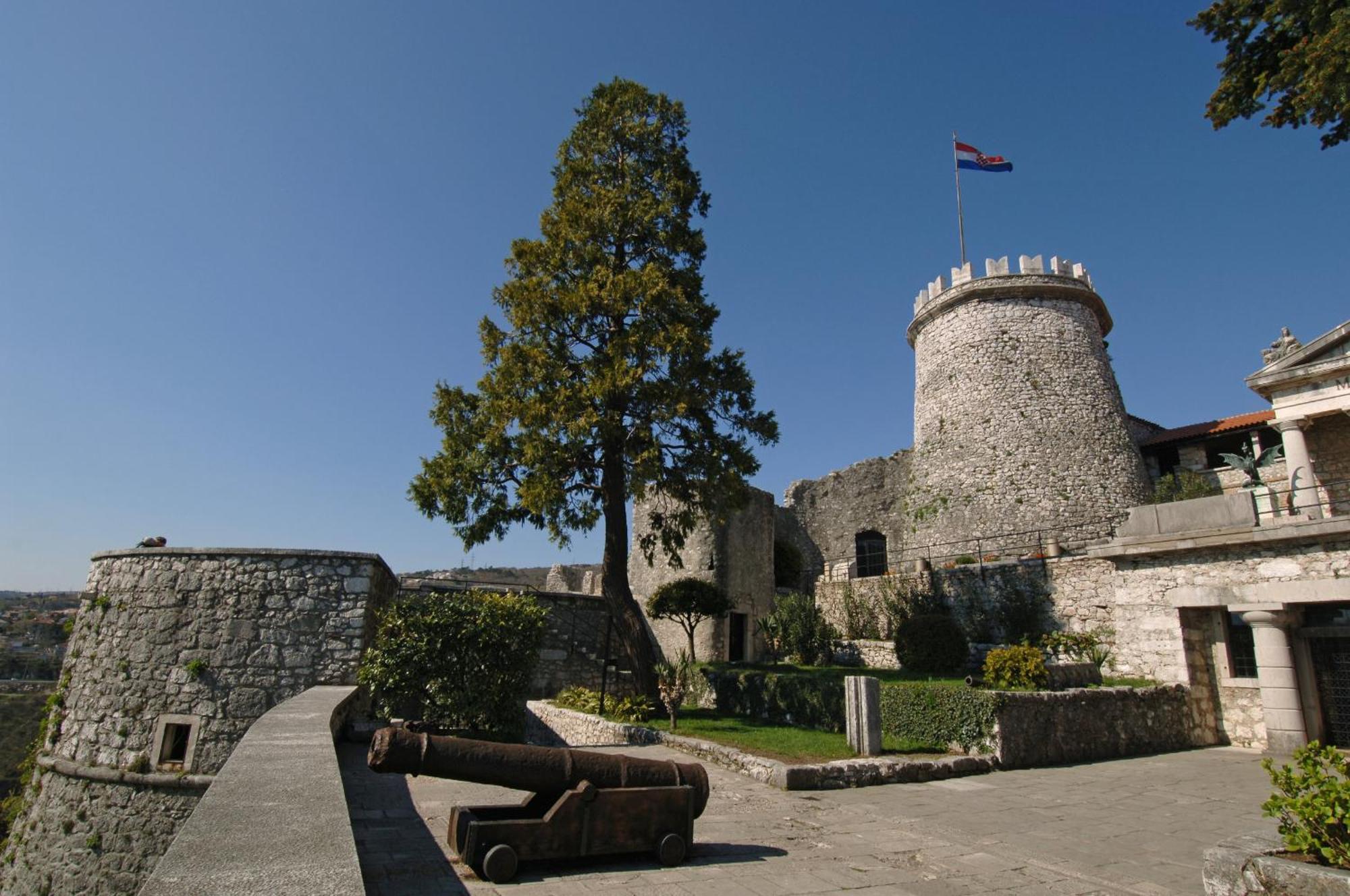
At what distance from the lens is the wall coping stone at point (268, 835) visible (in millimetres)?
2375

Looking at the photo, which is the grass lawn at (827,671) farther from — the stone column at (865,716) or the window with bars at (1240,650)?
the window with bars at (1240,650)

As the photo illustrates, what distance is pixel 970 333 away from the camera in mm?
24062

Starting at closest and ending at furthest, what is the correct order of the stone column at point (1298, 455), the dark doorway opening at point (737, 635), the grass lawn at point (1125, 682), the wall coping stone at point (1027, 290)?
the grass lawn at point (1125, 682) < the stone column at point (1298, 455) < the dark doorway opening at point (737, 635) < the wall coping stone at point (1027, 290)

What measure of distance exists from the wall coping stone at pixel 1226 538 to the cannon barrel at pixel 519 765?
11.2 metres

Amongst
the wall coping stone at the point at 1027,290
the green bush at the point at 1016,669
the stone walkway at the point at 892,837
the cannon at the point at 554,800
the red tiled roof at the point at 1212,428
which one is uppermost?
the wall coping stone at the point at 1027,290

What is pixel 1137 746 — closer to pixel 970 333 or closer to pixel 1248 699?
pixel 1248 699

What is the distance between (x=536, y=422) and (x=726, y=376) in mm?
3964

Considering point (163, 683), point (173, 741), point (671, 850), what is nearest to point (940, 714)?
point (671, 850)

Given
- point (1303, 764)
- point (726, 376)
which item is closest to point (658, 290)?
point (726, 376)

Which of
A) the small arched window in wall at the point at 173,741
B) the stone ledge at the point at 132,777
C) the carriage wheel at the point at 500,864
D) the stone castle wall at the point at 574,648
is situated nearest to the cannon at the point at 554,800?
the carriage wheel at the point at 500,864

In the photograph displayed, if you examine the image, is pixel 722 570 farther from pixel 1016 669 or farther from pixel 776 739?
pixel 1016 669

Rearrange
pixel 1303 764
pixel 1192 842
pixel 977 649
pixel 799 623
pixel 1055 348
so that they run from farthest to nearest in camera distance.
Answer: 1. pixel 1055 348
2. pixel 799 623
3. pixel 977 649
4. pixel 1192 842
5. pixel 1303 764

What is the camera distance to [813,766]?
8297 millimetres

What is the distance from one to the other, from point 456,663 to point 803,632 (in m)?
11.2
